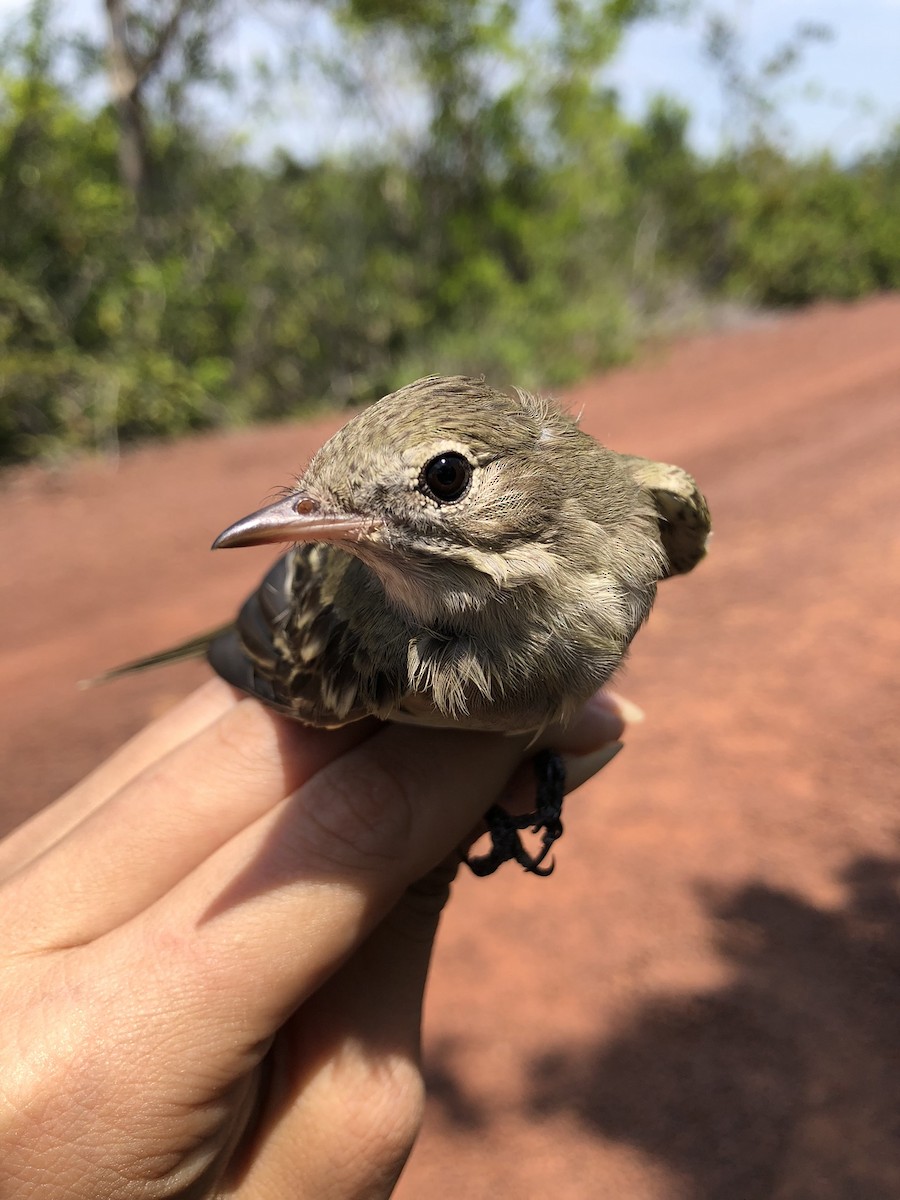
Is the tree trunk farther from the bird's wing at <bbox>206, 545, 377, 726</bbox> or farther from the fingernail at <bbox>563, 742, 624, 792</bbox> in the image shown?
the fingernail at <bbox>563, 742, 624, 792</bbox>

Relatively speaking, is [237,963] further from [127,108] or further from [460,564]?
[127,108]

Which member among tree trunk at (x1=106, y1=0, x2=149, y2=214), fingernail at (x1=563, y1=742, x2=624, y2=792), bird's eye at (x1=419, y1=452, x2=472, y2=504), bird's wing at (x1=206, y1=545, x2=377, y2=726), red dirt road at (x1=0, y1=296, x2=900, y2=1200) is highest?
tree trunk at (x1=106, y1=0, x2=149, y2=214)

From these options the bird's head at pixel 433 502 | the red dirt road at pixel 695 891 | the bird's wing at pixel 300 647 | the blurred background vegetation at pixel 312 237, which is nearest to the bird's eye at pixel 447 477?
the bird's head at pixel 433 502

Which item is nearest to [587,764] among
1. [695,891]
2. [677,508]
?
[677,508]

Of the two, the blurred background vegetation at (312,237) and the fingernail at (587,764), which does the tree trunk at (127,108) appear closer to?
the blurred background vegetation at (312,237)

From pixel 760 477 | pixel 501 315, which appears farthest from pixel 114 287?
pixel 760 477

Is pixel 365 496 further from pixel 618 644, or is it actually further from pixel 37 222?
pixel 37 222

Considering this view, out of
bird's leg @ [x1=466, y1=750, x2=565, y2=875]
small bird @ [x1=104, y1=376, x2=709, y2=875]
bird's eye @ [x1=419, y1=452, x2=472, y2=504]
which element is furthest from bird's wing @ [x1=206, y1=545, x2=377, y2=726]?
bird's leg @ [x1=466, y1=750, x2=565, y2=875]
